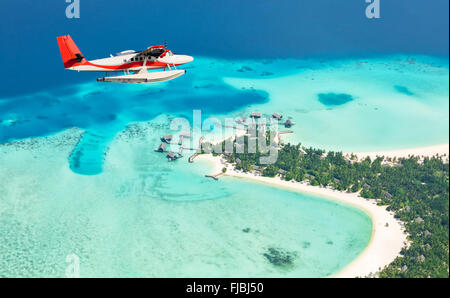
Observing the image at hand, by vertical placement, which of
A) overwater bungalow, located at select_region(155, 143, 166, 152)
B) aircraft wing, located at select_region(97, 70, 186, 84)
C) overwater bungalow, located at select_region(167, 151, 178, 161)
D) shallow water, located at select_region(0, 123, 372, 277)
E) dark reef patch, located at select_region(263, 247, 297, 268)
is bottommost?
dark reef patch, located at select_region(263, 247, 297, 268)

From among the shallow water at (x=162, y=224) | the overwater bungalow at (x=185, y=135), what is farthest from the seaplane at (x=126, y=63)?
the overwater bungalow at (x=185, y=135)

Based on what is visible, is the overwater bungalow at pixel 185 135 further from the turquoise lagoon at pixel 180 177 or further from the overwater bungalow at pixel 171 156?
the overwater bungalow at pixel 171 156

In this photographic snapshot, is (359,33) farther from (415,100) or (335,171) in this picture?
(335,171)

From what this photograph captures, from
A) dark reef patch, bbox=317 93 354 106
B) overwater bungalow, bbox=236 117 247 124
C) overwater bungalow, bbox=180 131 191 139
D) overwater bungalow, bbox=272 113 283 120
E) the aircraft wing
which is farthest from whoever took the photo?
dark reef patch, bbox=317 93 354 106

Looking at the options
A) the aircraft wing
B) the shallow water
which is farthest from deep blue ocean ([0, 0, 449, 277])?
the aircraft wing

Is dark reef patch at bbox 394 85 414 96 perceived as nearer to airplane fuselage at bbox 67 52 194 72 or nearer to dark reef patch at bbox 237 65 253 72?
dark reef patch at bbox 237 65 253 72

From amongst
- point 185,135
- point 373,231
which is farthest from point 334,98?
point 373,231

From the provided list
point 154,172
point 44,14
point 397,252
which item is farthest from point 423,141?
point 44,14
